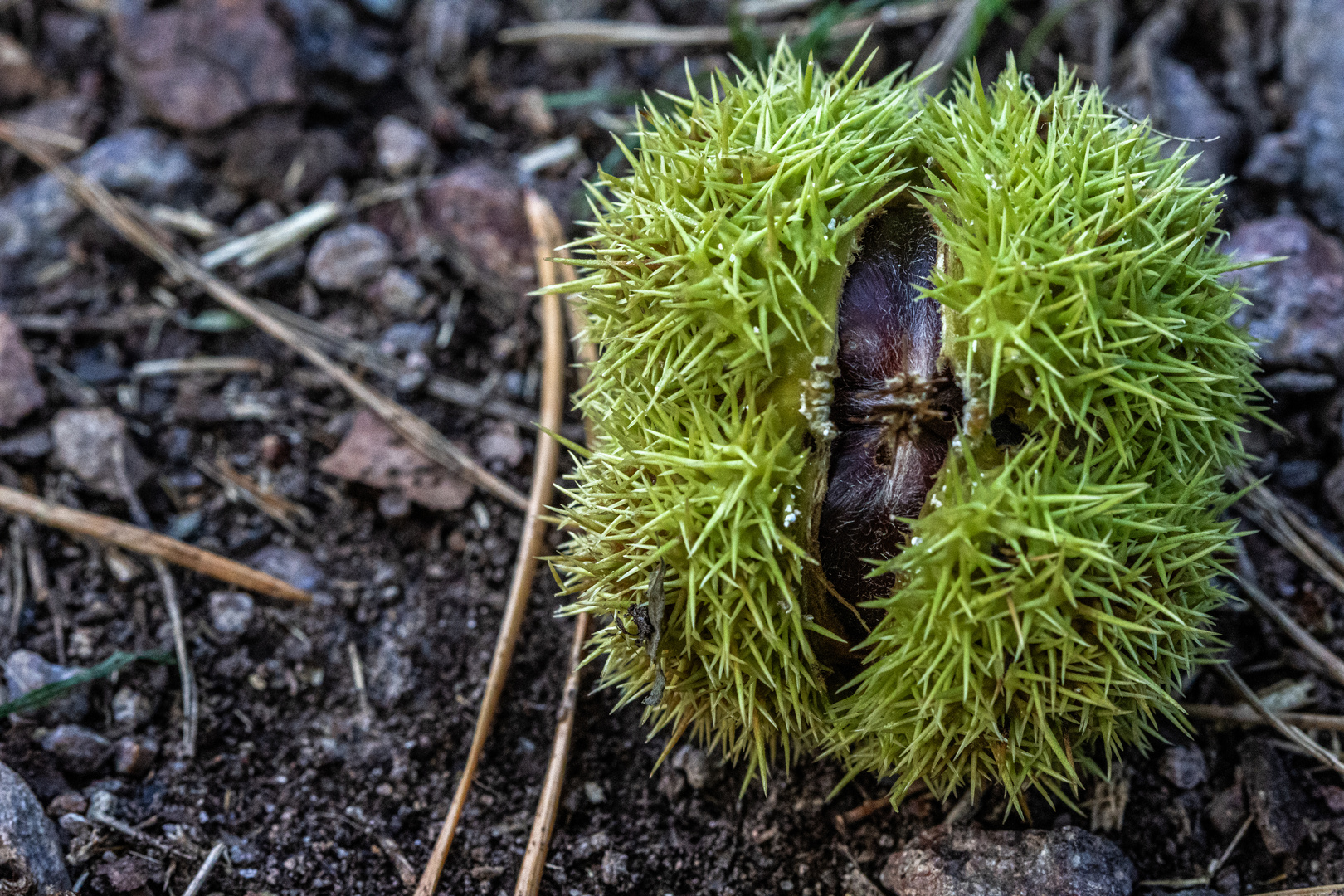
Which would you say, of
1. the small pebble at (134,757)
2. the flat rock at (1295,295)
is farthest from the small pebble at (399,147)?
the flat rock at (1295,295)

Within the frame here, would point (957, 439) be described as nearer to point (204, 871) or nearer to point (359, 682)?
point (359, 682)

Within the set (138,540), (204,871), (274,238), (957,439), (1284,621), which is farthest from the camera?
(274,238)

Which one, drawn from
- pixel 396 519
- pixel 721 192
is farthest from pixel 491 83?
pixel 721 192

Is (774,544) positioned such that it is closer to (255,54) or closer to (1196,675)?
(1196,675)

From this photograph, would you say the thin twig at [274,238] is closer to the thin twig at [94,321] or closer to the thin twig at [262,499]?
the thin twig at [94,321]

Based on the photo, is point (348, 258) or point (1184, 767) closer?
point (1184, 767)

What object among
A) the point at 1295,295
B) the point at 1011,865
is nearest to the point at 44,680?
the point at 1011,865
